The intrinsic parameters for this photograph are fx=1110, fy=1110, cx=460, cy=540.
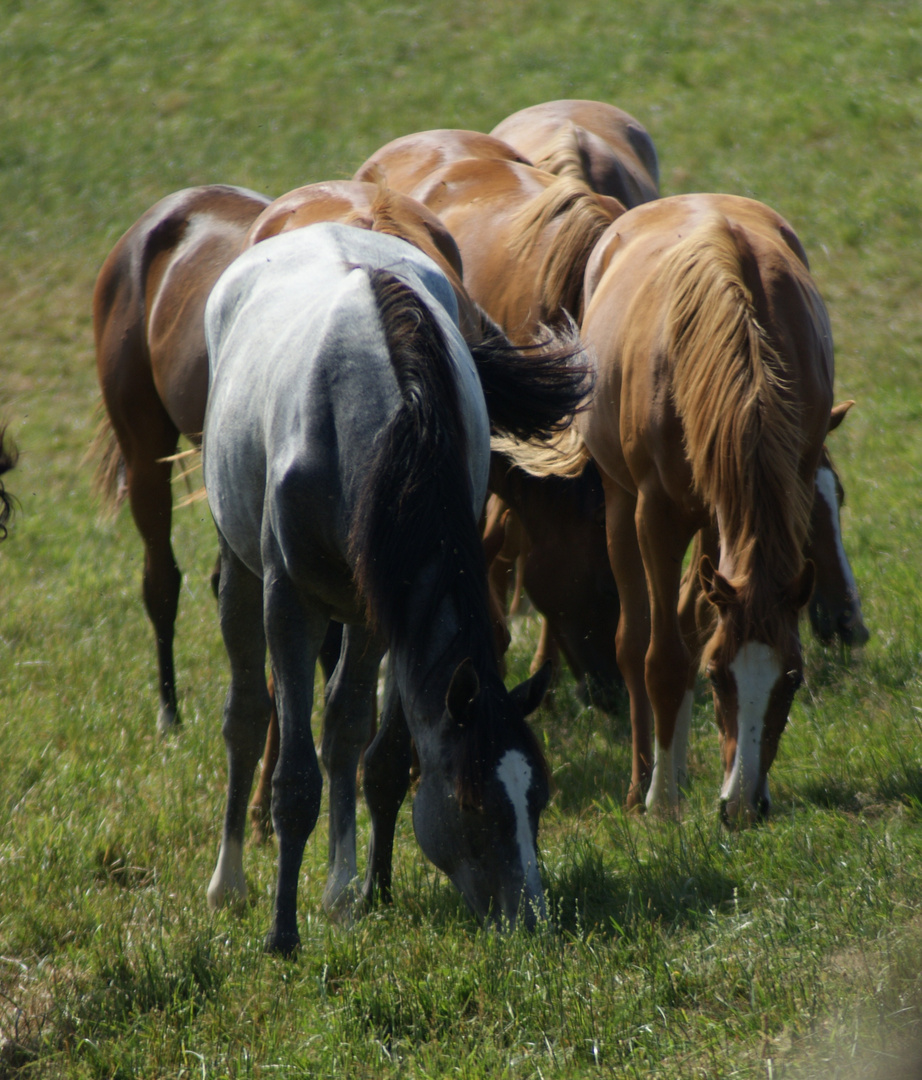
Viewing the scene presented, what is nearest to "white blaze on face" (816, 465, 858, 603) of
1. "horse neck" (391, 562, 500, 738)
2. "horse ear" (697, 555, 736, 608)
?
"horse ear" (697, 555, 736, 608)

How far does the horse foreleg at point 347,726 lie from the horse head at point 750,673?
3.52 feet

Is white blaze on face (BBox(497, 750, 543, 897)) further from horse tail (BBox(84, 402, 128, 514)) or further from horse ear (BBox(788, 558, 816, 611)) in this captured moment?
horse tail (BBox(84, 402, 128, 514))

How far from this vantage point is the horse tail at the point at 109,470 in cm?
648

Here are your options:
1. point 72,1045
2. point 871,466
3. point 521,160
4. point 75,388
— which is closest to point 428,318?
point 72,1045

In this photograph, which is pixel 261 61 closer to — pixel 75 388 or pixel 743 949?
pixel 75 388

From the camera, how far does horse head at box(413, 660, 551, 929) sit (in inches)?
108

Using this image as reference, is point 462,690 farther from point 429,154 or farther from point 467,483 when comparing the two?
point 429,154

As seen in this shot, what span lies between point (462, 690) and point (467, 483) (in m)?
0.58

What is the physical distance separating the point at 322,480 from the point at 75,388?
438 inches

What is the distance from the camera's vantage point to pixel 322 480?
3.04 metres

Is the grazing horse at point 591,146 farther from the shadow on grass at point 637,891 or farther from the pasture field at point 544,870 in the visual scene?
the shadow on grass at point 637,891

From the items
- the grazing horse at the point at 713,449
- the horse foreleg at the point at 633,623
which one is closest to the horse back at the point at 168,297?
the grazing horse at the point at 713,449

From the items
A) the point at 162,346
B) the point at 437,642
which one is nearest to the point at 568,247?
the point at 162,346

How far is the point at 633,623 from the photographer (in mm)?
4504
